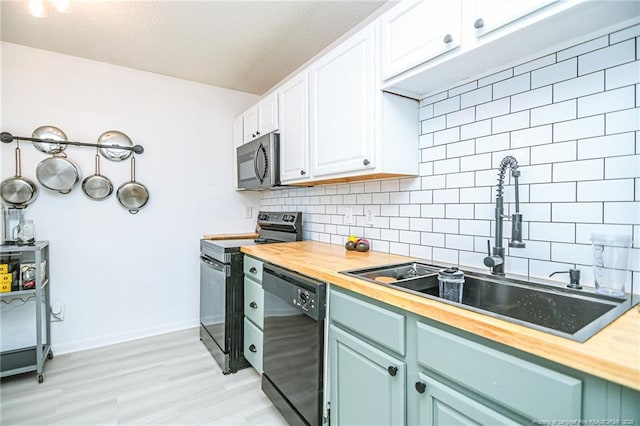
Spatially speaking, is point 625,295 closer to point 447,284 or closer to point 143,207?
point 447,284

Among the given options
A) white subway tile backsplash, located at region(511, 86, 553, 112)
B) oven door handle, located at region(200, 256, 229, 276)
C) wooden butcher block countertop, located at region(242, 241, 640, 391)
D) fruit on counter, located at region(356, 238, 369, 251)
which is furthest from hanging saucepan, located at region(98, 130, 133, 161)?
white subway tile backsplash, located at region(511, 86, 553, 112)

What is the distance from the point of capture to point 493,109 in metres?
1.48

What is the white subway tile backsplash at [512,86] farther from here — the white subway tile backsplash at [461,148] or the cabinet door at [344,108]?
the cabinet door at [344,108]

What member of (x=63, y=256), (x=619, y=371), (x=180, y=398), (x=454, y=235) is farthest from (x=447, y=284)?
(x=63, y=256)

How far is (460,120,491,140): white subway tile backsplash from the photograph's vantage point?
151 cm

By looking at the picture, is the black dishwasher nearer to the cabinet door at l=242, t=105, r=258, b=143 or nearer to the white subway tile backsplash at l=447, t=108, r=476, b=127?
the white subway tile backsplash at l=447, t=108, r=476, b=127

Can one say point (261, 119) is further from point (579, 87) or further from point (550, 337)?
point (550, 337)

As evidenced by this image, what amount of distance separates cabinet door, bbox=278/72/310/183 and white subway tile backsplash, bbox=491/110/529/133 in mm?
1121

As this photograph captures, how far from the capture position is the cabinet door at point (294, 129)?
2.17 m

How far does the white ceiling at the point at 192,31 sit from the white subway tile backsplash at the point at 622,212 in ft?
5.35

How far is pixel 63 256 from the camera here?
2.59m

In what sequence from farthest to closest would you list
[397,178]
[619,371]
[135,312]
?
[135,312] < [397,178] < [619,371]

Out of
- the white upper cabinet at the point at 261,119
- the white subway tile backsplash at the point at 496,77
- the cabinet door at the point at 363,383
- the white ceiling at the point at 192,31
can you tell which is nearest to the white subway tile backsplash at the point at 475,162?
the white subway tile backsplash at the point at 496,77

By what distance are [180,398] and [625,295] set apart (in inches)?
88.5
